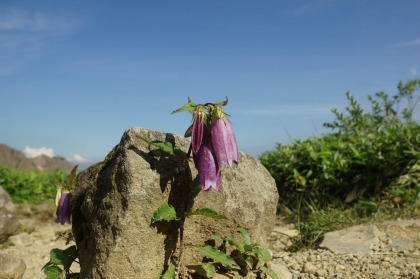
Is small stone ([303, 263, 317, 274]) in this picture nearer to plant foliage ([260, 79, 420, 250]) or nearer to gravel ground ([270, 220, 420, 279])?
gravel ground ([270, 220, 420, 279])

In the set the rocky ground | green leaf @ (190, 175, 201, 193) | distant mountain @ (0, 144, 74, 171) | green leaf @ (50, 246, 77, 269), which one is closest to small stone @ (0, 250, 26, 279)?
the rocky ground

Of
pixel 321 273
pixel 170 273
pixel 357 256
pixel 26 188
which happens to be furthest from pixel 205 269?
pixel 26 188

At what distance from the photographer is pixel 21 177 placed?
765cm

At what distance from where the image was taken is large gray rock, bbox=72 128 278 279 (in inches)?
88.4

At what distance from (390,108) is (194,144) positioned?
775 centimetres

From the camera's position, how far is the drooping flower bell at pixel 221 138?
2.21 meters

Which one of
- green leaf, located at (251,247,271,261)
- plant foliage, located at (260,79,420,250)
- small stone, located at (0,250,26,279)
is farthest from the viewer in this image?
plant foliage, located at (260,79,420,250)

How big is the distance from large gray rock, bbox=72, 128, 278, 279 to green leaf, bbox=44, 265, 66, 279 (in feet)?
0.68

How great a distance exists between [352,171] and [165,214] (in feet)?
14.6

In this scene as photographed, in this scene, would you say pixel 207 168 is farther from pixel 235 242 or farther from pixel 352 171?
pixel 352 171

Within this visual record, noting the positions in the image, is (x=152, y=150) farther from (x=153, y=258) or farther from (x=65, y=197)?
(x=65, y=197)

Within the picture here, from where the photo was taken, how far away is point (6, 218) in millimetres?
5316

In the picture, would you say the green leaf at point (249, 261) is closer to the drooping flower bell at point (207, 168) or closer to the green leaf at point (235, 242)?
the green leaf at point (235, 242)

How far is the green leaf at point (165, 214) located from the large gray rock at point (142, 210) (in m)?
0.07
